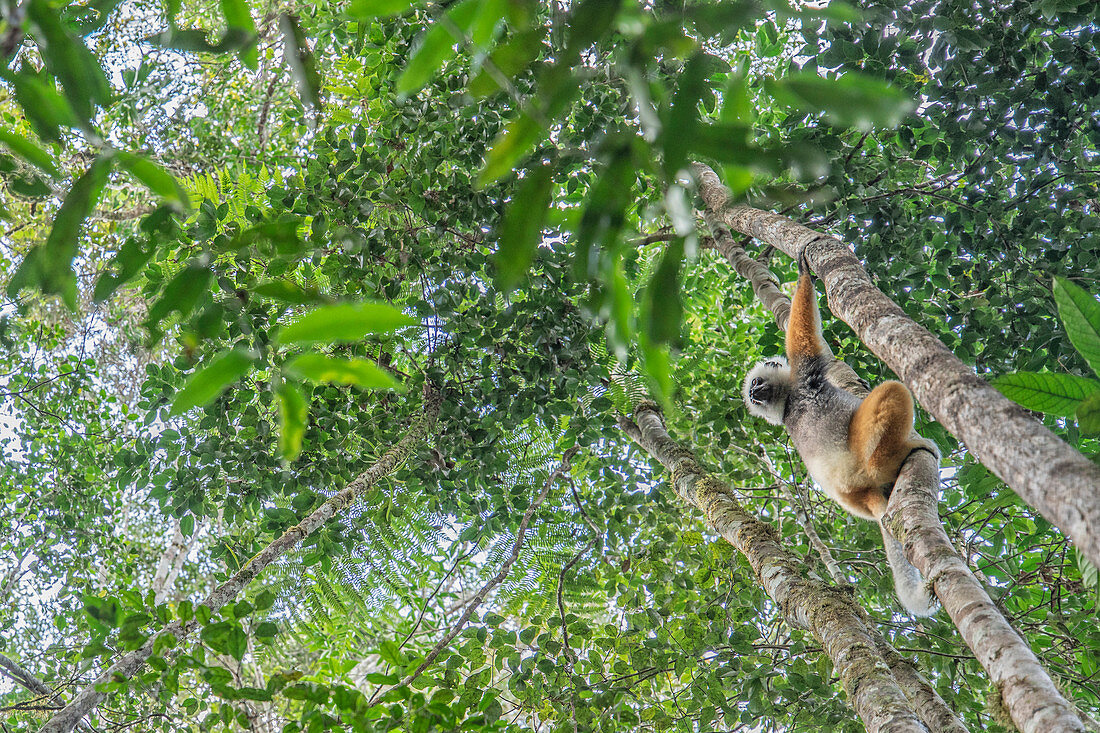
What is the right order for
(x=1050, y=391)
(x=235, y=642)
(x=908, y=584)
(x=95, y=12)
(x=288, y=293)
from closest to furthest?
(x=288, y=293), (x=95, y=12), (x=1050, y=391), (x=235, y=642), (x=908, y=584)

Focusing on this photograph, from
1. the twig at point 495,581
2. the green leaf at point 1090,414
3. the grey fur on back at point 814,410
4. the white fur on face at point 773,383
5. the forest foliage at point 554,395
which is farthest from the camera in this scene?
the white fur on face at point 773,383

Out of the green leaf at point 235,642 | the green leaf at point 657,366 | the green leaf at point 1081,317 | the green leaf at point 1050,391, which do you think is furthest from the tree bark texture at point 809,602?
the green leaf at point 235,642

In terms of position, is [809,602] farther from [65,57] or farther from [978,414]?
[65,57]

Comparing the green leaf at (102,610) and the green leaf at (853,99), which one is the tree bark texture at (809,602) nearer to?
the green leaf at (853,99)

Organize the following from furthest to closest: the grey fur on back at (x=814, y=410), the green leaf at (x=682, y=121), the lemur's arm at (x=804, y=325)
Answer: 1. the lemur's arm at (x=804, y=325)
2. the grey fur on back at (x=814, y=410)
3. the green leaf at (x=682, y=121)

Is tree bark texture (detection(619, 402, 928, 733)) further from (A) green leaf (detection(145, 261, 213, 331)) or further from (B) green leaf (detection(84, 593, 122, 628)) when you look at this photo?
(B) green leaf (detection(84, 593, 122, 628))

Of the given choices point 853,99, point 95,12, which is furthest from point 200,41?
point 853,99

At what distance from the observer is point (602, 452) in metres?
5.38

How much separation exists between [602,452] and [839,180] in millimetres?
2797

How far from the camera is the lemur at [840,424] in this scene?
11.4ft

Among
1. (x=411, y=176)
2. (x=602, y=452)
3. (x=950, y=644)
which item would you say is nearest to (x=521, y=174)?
(x=411, y=176)

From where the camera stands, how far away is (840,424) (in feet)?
13.1

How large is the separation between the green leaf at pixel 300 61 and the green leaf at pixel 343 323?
405 mm

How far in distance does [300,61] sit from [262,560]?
2.92 meters
